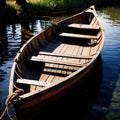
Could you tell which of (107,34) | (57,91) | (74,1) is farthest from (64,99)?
(74,1)

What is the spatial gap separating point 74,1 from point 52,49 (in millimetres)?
18474

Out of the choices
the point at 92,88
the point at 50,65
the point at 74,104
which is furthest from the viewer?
the point at 92,88

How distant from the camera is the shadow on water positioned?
839 centimetres

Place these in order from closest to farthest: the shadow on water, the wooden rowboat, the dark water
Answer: the wooden rowboat, the shadow on water, the dark water

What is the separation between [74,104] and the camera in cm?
1010

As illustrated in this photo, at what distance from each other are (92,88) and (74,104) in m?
1.78

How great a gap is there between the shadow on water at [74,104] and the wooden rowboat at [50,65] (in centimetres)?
37

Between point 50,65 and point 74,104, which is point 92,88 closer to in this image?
point 74,104

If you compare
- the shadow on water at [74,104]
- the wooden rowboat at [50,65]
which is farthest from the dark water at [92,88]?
the wooden rowboat at [50,65]

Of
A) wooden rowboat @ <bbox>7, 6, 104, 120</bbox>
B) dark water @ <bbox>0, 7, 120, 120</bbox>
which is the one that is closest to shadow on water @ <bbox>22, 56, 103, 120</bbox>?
dark water @ <bbox>0, 7, 120, 120</bbox>

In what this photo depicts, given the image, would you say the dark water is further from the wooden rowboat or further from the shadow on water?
the wooden rowboat

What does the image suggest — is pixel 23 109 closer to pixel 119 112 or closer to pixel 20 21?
pixel 119 112

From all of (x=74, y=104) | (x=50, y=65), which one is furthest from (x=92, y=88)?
(x=50, y=65)

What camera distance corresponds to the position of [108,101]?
10.5m
